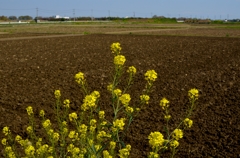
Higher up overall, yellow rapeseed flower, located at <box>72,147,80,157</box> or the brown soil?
yellow rapeseed flower, located at <box>72,147,80,157</box>

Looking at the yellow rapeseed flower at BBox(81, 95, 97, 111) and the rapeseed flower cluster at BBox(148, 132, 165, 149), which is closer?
the rapeseed flower cluster at BBox(148, 132, 165, 149)

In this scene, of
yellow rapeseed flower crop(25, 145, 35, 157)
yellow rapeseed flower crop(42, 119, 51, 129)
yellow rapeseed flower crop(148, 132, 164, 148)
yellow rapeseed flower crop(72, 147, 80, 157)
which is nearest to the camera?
yellow rapeseed flower crop(148, 132, 164, 148)

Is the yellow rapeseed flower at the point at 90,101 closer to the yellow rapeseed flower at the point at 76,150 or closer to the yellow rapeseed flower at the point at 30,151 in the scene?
the yellow rapeseed flower at the point at 76,150

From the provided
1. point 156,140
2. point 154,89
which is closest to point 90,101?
point 156,140

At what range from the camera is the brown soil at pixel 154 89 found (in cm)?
765

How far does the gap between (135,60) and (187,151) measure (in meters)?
9.61

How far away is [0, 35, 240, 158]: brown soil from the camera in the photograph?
7.65 metres

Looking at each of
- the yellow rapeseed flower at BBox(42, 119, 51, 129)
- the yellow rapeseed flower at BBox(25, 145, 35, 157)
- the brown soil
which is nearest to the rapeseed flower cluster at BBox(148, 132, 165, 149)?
the yellow rapeseed flower at BBox(25, 145, 35, 157)

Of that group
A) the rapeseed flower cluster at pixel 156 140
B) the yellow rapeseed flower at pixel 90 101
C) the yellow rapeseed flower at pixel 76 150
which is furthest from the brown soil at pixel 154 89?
the rapeseed flower cluster at pixel 156 140

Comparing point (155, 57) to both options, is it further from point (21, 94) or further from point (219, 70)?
point (21, 94)

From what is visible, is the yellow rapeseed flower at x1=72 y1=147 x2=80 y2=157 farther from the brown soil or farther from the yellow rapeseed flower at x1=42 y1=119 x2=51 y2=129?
the brown soil

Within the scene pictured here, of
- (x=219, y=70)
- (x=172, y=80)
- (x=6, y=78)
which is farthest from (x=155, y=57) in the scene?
(x=6, y=78)

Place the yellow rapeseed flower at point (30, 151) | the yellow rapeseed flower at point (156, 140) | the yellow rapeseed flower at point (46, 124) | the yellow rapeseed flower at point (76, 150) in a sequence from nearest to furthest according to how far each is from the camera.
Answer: the yellow rapeseed flower at point (156, 140)
the yellow rapeseed flower at point (30, 151)
the yellow rapeseed flower at point (76, 150)
the yellow rapeseed flower at point (46, 124)

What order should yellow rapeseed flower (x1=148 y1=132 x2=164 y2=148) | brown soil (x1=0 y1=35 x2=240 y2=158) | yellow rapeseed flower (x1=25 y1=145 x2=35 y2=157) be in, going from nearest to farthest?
yellow rapeseed flower (x1=148 y1=132 x2=164 y2=148)
yellow rapeseed flower (x1=25 y1=145 x2=35 y2=157)
brown soil (x1=0 y1=35 x2=240 y2=158)
